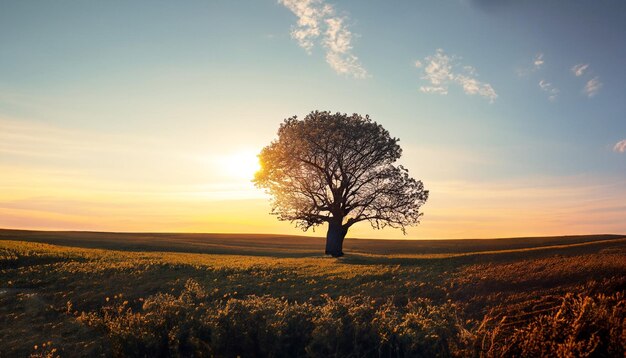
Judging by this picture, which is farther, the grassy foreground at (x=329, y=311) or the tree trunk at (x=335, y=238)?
the tree trunk at (x=335, y=238)

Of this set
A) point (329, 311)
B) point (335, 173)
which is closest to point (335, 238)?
point (335, 173)

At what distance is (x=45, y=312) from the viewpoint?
20422 mm

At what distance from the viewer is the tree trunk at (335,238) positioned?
148ft

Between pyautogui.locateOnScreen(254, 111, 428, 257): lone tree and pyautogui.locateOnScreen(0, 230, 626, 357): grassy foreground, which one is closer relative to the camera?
pyautogui.locateOnScreen(0, 230, 626, 357): grassy foreground

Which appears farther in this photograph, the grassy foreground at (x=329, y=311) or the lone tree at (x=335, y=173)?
the lone tree at (x=335, y=173)

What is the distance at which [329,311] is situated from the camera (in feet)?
43.5

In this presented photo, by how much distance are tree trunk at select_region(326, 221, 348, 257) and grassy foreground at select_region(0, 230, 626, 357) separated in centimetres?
1512

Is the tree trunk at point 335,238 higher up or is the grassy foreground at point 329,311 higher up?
the tree trunk at point 335,238

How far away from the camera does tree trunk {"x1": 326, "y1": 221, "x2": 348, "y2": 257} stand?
148 ft

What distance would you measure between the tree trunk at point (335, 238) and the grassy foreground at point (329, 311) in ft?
49.6

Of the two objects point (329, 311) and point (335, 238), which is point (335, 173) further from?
point (329, 311)

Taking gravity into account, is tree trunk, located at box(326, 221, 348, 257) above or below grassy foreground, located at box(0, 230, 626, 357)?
above

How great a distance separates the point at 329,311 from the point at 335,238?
32.2 meters

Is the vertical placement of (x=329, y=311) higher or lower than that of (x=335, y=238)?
lower
